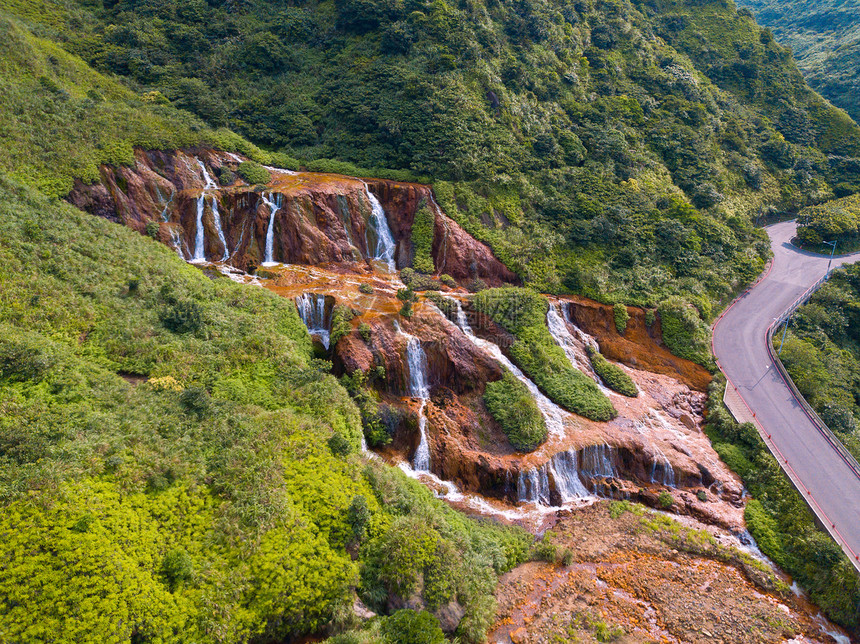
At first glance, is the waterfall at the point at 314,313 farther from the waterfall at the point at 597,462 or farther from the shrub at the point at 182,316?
the waterfall at the point at 597,462

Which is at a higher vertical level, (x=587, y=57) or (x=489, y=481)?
(x=587, y=57)

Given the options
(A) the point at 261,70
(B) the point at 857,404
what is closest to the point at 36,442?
(A) the point at 261,70

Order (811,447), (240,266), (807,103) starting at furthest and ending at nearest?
(807,103) < (240,266) < (811,447)

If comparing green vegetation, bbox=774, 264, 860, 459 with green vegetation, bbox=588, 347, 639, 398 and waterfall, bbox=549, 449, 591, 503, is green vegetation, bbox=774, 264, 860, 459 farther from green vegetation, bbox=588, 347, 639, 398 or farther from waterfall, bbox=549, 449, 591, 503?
waterfall, bbox=549, 449, 591, 503

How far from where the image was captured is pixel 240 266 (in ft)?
117

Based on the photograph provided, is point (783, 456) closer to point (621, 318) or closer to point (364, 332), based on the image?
point (621, 318)

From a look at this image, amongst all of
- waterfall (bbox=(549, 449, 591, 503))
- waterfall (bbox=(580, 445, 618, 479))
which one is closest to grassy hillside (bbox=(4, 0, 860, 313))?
waterfall (bbox=(580, 445, 618, 479))

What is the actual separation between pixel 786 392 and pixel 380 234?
3468 cm

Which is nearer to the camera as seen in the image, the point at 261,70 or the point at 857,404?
the point at 857,404

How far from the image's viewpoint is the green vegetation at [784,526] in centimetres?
2224

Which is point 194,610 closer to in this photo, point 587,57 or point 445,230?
point 445,230

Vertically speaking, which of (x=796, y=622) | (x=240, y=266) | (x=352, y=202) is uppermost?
(x=352, y=202)

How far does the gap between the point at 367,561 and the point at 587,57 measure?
67.2 meters

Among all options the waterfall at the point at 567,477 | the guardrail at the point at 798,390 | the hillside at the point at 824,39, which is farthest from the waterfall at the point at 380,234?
the hillside at the point at 824,39
